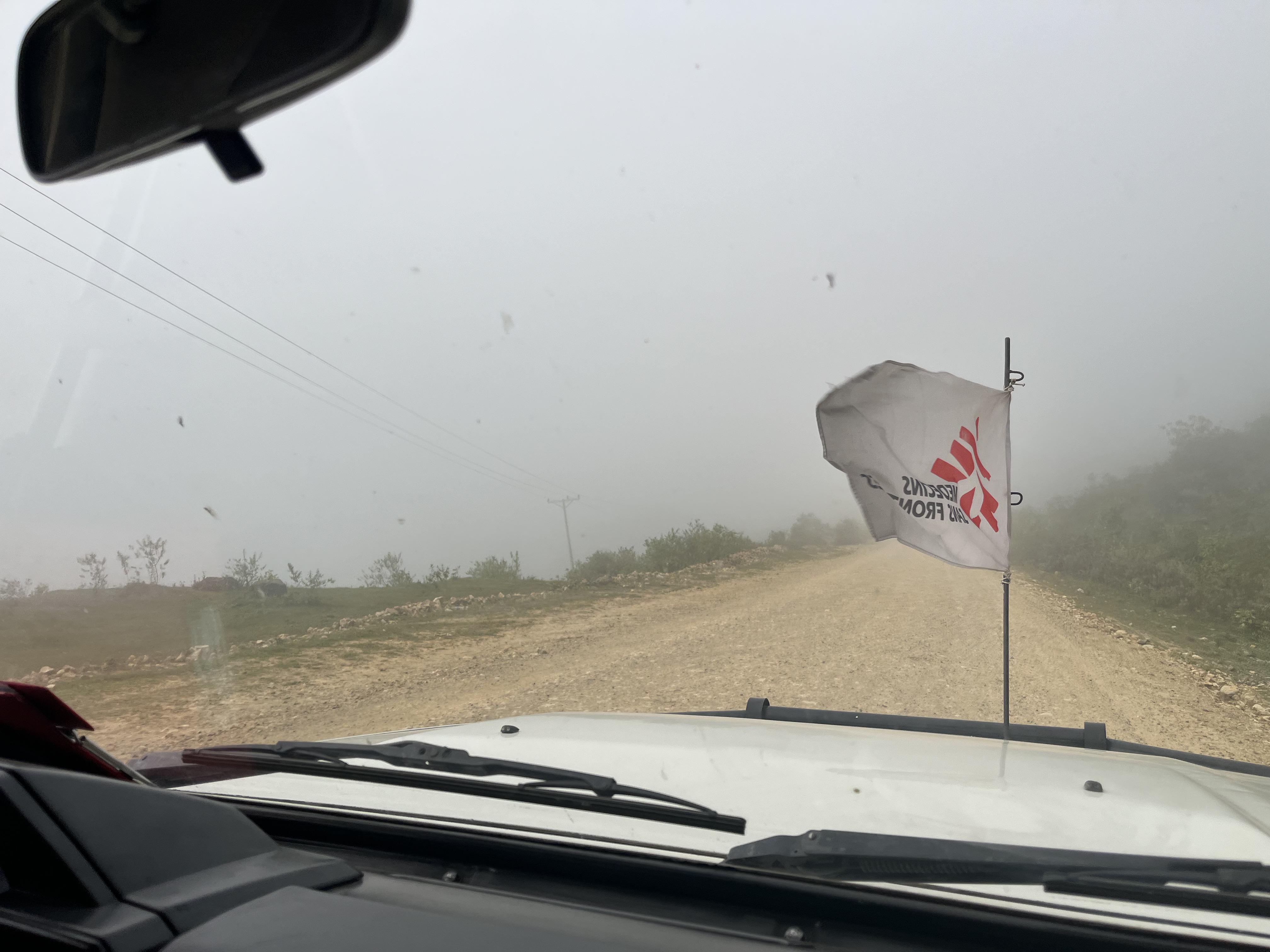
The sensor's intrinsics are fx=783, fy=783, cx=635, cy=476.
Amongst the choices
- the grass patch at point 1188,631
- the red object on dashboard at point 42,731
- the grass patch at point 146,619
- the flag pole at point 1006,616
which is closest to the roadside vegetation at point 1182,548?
the grass patch at point 1188,631

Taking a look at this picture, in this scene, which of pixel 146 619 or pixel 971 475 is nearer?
pixel 971 475

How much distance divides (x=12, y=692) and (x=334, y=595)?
46.1 ft

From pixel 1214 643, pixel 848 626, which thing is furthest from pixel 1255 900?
pixel 1214 643

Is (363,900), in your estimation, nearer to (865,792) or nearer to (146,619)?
(865,792)

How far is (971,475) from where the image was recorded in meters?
4.61

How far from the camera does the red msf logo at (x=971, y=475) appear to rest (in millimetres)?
4574

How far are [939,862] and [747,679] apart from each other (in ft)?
22.5

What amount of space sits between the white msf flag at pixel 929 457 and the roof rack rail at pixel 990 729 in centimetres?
133

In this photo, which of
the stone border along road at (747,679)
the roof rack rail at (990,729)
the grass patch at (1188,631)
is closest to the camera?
the roof rack rail at (990,729)

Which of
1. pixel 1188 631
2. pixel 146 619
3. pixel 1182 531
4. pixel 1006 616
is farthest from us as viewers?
pixel 1182 531

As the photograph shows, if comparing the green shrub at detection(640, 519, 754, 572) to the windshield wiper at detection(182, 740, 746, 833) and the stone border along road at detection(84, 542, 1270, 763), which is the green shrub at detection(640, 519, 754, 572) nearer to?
the stone border along road at detection(84, 542, 1270, 763)

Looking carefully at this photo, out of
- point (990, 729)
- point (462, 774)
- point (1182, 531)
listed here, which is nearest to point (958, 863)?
point (462, 774)

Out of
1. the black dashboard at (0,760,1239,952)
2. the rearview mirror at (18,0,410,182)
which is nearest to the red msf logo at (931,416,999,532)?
the black dashboard at (0,760,1239,952)

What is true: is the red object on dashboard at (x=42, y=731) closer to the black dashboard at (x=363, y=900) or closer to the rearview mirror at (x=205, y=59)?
the black dashboard at (x=363, y=900)
